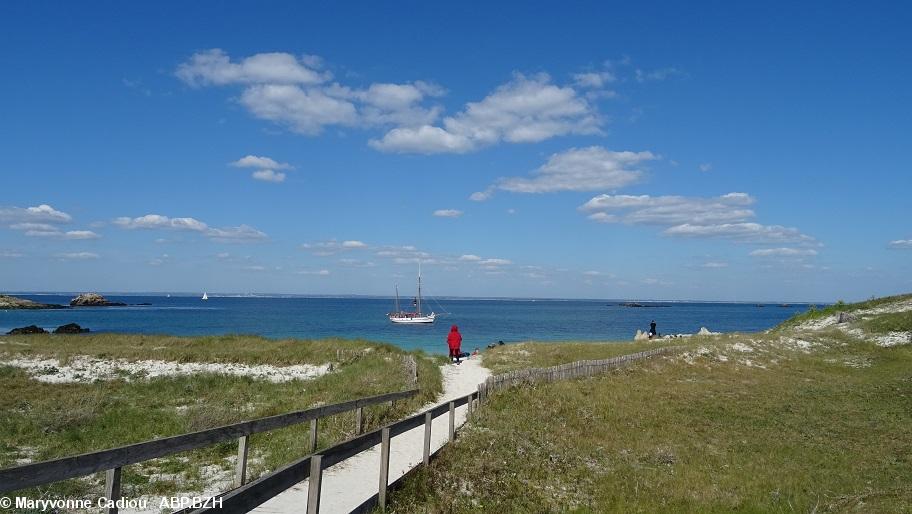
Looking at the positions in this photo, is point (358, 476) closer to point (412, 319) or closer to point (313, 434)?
point (313, 434)

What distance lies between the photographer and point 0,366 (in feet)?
94.9

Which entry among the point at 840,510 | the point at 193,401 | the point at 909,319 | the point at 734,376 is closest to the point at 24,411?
the point at 193,401

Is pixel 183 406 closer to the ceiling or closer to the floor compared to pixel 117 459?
closer to the floor

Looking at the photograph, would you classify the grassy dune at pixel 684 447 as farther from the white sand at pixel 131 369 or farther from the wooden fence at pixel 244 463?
the white sand at pixel 131 369

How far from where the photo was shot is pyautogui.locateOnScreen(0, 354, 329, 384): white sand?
27.5 meters

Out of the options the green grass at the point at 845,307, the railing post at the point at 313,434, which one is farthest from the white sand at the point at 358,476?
the green grass at the point at 845,307

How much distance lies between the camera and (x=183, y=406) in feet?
65.8

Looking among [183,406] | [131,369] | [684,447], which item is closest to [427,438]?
[684,447]

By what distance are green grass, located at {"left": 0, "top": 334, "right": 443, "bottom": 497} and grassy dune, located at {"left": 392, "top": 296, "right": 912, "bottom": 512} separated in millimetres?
3605

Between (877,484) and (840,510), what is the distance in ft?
9.67

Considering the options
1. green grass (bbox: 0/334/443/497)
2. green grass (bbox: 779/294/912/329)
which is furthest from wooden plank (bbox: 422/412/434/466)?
green grass (bbox: 779/294/912/329)

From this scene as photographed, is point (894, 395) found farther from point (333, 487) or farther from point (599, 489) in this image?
point (333, 487)

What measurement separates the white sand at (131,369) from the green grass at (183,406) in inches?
40.4

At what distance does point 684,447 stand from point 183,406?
15.6 m
